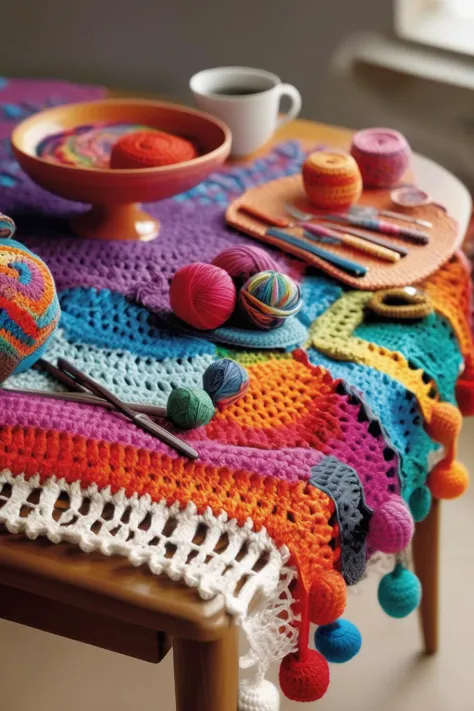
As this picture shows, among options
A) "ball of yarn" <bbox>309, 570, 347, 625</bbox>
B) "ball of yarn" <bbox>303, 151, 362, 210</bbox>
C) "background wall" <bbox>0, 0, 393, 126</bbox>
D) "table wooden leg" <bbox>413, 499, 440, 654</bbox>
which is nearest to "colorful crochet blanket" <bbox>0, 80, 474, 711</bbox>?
"ball of yarn" <bbox>309, 570, 347, 625</bbox>

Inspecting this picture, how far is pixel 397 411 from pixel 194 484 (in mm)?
227

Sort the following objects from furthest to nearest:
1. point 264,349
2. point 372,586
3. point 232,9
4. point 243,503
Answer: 1. point 232,9
2. point 372,586
3. point 264,349
4. point 243,503

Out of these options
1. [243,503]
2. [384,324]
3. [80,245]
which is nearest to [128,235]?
[80,245]

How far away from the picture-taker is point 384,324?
0.88 m

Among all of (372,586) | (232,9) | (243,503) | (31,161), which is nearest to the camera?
(243,503)

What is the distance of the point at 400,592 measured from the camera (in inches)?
33.2

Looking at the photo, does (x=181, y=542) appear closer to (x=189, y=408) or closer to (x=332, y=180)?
(x=189, y=408)

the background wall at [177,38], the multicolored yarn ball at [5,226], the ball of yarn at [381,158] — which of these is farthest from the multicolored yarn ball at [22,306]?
the background wall at [177,38]

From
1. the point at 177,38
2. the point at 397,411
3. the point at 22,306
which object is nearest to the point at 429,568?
the point at 397,411

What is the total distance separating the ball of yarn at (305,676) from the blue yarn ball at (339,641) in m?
0.06

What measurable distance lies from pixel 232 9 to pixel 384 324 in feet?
3.05

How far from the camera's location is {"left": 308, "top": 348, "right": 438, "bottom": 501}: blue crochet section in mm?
776

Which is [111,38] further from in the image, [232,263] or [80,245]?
[232,263]

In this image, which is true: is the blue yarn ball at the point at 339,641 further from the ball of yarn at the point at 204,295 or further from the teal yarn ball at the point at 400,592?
the ball of yarn at the point at 204,295
